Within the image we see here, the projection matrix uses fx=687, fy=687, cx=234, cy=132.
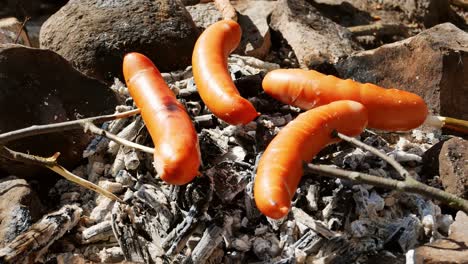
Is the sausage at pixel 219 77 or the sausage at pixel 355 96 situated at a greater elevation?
the sausage at pixel 219 77

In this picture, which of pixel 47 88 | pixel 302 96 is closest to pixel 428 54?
pixel 302 96

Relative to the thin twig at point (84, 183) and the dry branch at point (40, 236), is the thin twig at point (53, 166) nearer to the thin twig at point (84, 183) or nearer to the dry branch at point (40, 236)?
the thin twig at point (84, 183)

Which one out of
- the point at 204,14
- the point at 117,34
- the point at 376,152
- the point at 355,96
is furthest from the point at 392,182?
the point at 204,14

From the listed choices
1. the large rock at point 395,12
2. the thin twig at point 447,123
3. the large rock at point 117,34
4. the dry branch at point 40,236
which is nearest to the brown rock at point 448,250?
the thin twig at point 447,123

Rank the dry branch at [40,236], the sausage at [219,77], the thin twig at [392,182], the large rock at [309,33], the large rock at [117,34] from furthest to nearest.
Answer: the large rock at [309,33] → the large rock at [117,34] → the sausage at [219,77] → the dry branch at [40,236] → the thin twig at [392,182]

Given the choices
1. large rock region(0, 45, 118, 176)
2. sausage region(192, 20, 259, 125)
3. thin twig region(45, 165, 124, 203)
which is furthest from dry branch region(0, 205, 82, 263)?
sausage region(192, 20, 259, 125)
